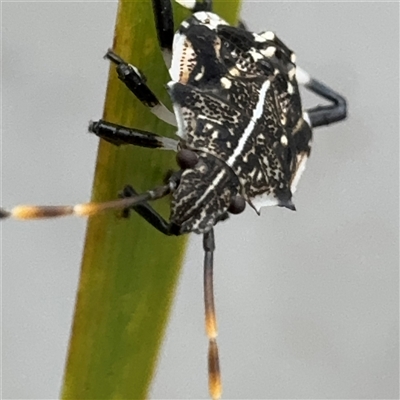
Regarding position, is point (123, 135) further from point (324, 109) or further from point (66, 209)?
point (324, 109)

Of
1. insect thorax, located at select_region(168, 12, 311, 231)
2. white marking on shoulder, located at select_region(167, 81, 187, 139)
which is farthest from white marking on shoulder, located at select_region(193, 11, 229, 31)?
white marking on shoulder, located at select_region(167, 81, 187, 139)

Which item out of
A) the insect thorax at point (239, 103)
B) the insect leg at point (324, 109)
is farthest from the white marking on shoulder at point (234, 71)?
the insect leg at point (324, 109)

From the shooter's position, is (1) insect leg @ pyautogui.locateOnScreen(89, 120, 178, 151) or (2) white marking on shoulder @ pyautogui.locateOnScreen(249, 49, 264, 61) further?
(2) white marking on shoulder @ pyautogui.locateOnScreen(249, 49, 264, 61)

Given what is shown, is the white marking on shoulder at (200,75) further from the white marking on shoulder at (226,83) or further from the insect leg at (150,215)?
the insect leg at (150,215)

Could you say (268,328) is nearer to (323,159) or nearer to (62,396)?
(323,159)

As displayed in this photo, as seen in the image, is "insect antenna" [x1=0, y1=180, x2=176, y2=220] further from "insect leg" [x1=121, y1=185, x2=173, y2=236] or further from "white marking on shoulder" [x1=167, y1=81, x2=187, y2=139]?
"white marking on shoulder" [x1=167, y1=81, x2=187, y2=139]

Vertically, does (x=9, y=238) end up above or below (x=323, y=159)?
below

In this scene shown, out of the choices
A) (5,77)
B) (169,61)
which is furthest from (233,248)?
(169,61)
